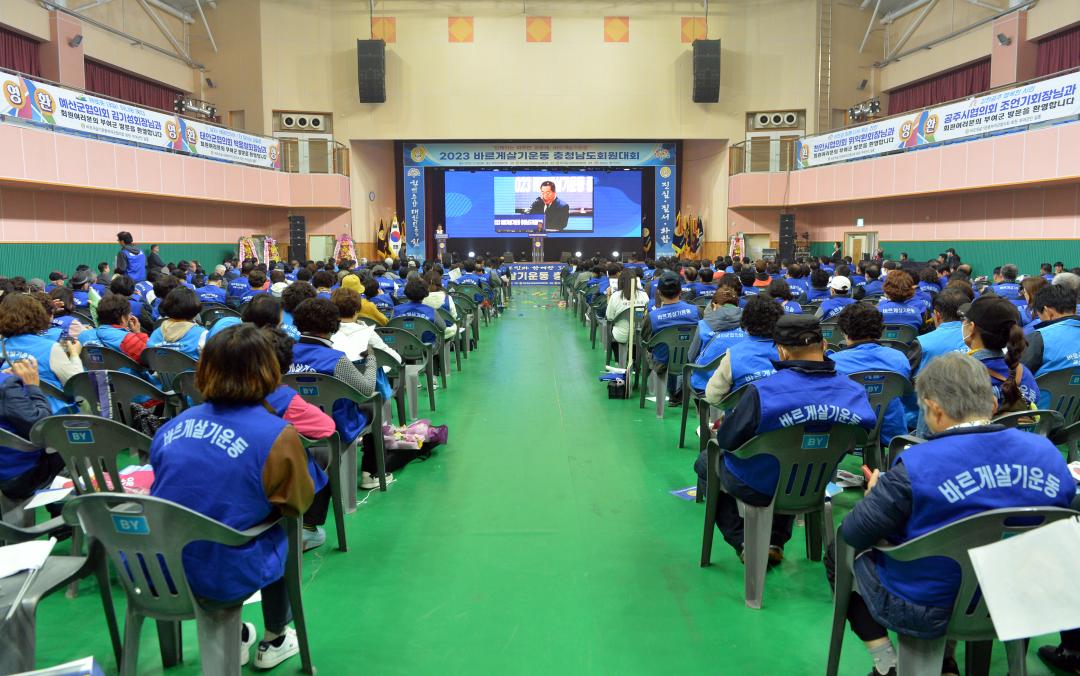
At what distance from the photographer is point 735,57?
22.3m

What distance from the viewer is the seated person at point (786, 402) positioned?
2760 mm

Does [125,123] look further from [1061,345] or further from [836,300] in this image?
→ [1061,345]

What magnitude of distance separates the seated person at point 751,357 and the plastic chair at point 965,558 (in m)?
1.65

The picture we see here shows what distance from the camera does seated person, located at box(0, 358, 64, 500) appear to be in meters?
2.97

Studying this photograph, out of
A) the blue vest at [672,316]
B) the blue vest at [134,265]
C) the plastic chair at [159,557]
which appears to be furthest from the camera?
the blue vest at [134,265]

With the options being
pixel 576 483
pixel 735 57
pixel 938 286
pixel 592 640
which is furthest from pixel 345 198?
pixel 592 640

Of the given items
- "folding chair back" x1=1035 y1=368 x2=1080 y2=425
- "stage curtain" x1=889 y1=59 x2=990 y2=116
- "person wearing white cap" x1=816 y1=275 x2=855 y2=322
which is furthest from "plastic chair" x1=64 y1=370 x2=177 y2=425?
"stage curtain" x1=889 y1=59 x2=990 y2=116

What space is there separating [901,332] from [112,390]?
5.36 metres

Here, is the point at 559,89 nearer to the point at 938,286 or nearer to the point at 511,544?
the point at 938,286

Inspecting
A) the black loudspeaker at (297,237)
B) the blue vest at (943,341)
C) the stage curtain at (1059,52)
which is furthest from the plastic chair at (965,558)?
the black loudspeaker at (297,237)

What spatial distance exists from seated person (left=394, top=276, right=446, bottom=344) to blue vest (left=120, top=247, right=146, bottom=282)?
266 inches

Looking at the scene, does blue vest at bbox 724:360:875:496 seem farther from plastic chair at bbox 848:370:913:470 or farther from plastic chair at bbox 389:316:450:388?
plastic chair at bbox 389:316:450:388

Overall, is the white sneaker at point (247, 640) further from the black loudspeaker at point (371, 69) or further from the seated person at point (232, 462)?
the black loudspeaker at point (371, 69)

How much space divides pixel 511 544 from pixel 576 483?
103 cm
